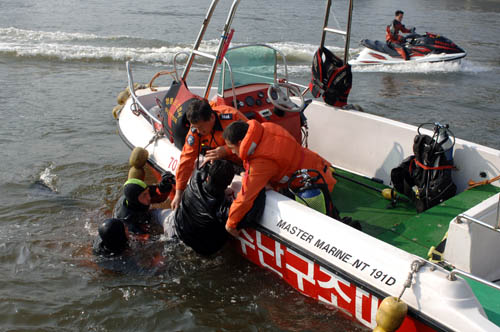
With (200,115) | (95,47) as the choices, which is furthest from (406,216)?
(95,47)

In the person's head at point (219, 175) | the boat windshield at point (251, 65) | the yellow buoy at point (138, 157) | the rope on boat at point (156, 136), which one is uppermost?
the boat windshield at point (251, 65)

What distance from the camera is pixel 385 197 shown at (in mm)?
3971

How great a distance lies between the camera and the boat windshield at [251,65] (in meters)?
4.07

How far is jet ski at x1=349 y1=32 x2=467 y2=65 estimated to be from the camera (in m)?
10.9

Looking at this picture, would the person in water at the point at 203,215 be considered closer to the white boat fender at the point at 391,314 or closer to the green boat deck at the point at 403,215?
the green boat deck at the point at 403,215

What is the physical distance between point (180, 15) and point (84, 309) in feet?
53.6

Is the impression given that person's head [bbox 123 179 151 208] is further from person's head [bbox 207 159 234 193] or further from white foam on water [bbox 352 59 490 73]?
white foam on water [bbox 352 59 490 73]

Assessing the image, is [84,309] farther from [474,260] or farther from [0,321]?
[474,260]

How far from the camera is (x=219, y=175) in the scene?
305 cm

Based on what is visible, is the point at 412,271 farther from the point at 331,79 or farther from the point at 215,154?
the point at 331,79

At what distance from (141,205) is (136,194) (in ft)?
0.47

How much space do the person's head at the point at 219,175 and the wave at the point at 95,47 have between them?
324 inches

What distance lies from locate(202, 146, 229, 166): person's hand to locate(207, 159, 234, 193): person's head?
0.27m

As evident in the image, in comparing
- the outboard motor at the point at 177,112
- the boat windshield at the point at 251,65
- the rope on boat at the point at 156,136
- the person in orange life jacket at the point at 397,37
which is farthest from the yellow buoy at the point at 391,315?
the person in orange life jacket at the point at 397,37
